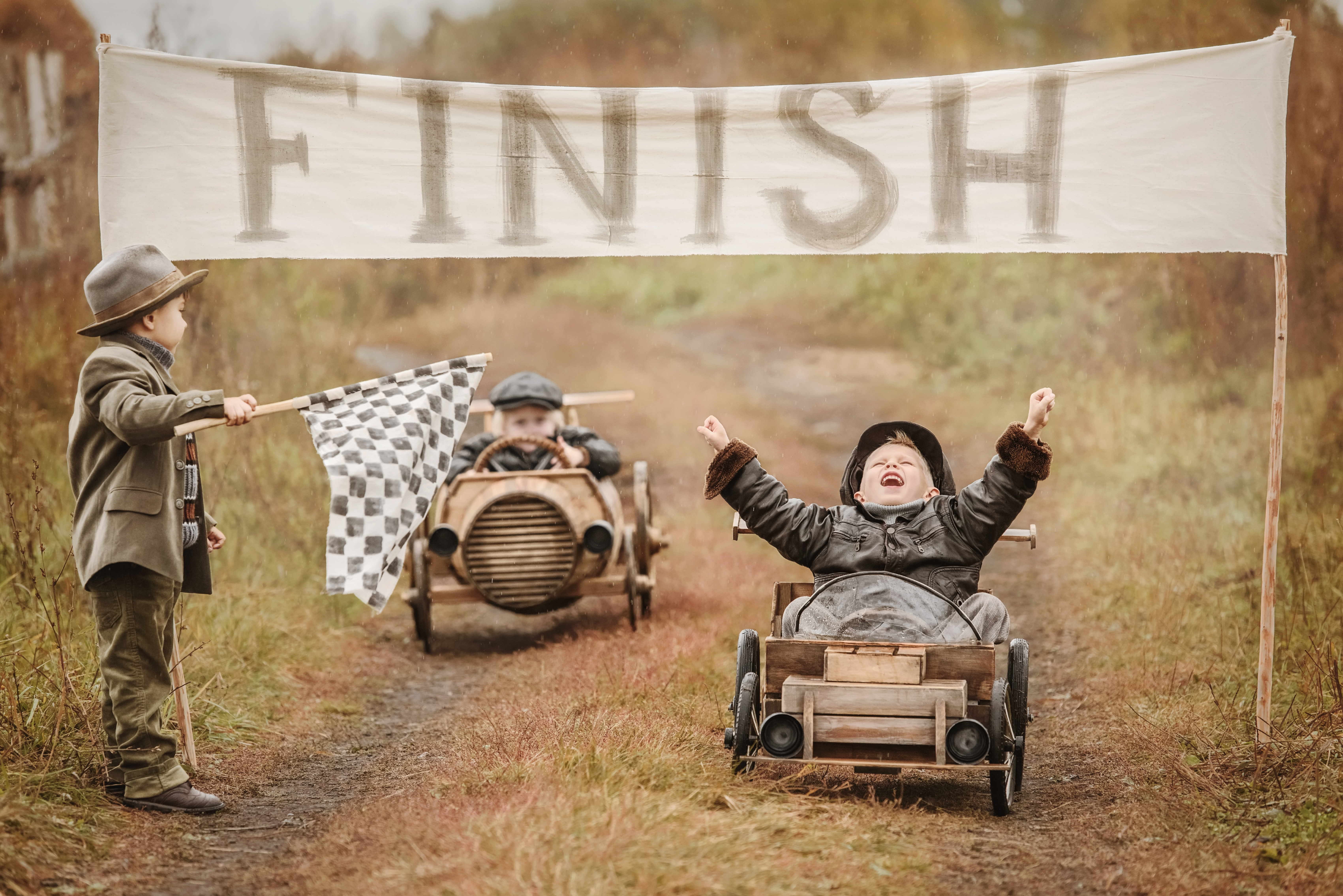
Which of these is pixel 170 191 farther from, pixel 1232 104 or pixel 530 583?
pixel 1232 104

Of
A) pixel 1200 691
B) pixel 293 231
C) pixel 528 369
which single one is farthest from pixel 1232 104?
pixel 528 369

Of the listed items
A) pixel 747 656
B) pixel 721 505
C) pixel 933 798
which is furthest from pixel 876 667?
pixel 721 505

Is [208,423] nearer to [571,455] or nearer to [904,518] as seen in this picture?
[904,518]

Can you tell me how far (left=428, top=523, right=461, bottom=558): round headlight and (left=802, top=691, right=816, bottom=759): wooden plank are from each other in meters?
3.76

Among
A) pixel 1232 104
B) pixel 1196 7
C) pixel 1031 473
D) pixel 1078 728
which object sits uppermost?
pixel 1196 7

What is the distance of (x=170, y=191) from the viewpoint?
569 cm

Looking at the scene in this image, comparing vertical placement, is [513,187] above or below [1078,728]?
above

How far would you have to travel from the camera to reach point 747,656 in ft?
17.1

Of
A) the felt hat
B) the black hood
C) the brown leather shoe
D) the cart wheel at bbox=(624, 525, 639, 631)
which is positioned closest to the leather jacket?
the black hood

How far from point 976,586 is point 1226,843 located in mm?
1520

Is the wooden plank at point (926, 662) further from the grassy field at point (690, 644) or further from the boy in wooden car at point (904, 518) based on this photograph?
the grassy field at point (690, 644)

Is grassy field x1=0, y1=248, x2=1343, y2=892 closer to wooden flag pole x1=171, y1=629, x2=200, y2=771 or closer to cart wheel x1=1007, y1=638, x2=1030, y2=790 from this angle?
wooden flag pole x1=171, y1=629, x2=200, y2=771

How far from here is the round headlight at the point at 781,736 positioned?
480cm

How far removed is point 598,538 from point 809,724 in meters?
3.60
